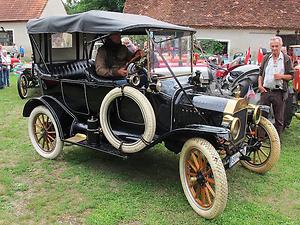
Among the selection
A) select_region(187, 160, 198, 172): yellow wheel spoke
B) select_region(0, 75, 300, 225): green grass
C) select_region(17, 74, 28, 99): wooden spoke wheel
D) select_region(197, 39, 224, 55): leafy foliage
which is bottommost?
select_region(0, 75, 300, 225): green grass

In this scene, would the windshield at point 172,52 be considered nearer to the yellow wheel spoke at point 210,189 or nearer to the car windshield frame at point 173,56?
the car windshield frame at point 173,56

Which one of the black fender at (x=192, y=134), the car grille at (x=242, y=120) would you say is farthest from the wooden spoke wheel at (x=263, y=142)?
the black fender at (x=192, y=134)

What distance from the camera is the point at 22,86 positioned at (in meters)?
9.76

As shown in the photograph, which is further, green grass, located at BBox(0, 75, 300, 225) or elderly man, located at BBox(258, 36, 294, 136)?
elderly man, located at BBox(258, 36, 294, 136)

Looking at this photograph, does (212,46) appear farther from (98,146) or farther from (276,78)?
(98,146)

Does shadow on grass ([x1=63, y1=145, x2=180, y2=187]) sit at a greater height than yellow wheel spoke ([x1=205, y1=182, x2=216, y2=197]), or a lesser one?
lesser

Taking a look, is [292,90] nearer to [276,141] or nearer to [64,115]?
[276,141]

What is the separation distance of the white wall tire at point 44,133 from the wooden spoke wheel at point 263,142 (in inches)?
95.9

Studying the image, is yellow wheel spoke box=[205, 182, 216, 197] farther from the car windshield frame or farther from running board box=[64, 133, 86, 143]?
running board box=[64, 133, 86, 143]

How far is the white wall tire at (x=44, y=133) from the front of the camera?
4891mm

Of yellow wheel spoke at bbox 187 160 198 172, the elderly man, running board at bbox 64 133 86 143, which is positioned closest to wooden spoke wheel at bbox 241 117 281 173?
yellow wheel spoke at bbox 187 160 198 172

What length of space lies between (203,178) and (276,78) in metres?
2.37

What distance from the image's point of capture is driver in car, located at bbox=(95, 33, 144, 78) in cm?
451

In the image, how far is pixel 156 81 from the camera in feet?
13.1
